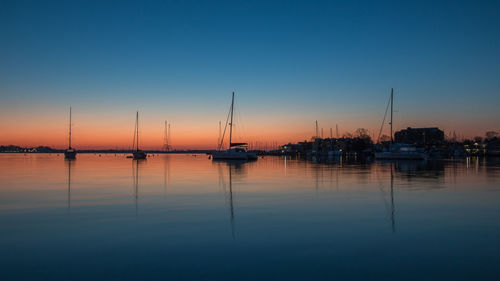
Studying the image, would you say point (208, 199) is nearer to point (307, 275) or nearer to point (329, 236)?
point (329, 236)

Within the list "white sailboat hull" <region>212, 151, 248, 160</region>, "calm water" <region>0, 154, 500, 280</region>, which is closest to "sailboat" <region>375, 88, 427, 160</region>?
"white sailboat hull" <region>212, 151, 248, 160</region>

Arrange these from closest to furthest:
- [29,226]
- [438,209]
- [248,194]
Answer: [29,226], [438,209], [248,194]

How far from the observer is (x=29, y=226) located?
10430mm

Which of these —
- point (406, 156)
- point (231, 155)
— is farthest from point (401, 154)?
point (231, 155)

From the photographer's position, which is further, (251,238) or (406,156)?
(406,156)

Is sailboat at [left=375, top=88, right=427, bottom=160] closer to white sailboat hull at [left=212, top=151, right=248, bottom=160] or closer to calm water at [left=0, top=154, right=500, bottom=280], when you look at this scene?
white sailboat hull at [left=212, top=151, right=248, bottom=160]

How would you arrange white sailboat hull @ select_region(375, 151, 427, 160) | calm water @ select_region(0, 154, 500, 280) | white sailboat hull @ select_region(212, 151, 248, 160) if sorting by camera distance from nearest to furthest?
1. calm water @ select_region(0, 154, 500, 280)
2. white sailboat hull @ select_region(375, 151, 427, 160)
3. white sailboat hull @ select_region(212, 151, 248, 160)

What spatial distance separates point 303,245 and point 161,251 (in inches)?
129

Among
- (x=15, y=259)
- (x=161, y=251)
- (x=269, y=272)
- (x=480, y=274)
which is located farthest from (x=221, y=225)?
(x=480, y=274)

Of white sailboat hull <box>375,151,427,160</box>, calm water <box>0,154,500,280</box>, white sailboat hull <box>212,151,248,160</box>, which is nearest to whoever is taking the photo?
calm water <box>0,154,500,280</box>

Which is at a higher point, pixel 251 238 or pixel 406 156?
pixel 406 156

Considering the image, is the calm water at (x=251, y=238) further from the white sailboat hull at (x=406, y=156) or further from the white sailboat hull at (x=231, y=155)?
the white sailboat hull at (x=406, y=156)

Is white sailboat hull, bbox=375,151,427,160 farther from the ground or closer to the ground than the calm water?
farther from the ground

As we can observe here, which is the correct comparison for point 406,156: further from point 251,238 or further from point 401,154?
point 251,238
